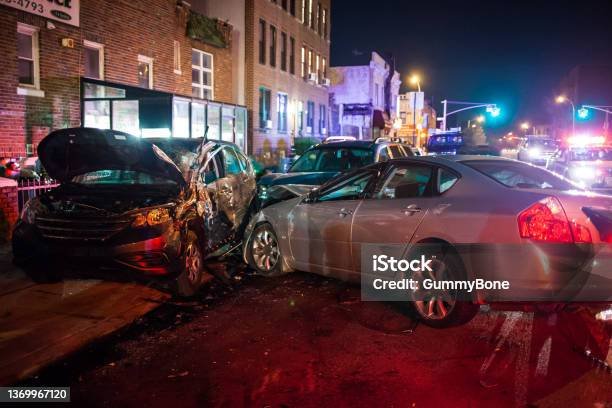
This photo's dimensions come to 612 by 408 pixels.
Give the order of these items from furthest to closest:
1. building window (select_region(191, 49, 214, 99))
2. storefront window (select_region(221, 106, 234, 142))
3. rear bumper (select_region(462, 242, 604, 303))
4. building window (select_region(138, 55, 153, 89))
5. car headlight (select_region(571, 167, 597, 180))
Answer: building window (select_region(191, 49, 214, 99)) → storefront window (select_region(221, 106, 234, 142)) → building window (select_region(138, 55, 153, 89)) → car headlight (select_region(571, 167, 597, 180)) → rear bumper (select_region(462, 242, 604, 303))

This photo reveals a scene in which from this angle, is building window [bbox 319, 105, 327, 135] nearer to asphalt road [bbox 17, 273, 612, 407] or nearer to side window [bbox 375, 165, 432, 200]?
side window [bbox 375, 165, 432, 200]

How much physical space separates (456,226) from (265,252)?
3.18 m

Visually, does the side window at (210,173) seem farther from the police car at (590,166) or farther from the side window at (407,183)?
the police car at (590,166)

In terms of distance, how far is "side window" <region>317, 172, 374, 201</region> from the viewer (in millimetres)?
6719

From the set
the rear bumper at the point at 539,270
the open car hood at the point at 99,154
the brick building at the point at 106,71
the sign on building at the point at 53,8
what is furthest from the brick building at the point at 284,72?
the rear bumper at the point at 539,270

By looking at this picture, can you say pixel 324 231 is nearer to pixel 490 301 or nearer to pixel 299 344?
pixel 299 344

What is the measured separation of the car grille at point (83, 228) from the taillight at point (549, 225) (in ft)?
13.0

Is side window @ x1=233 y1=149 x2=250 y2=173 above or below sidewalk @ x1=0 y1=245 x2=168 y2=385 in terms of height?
above

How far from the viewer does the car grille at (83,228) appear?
612 centimetres

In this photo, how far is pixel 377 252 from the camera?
609cm

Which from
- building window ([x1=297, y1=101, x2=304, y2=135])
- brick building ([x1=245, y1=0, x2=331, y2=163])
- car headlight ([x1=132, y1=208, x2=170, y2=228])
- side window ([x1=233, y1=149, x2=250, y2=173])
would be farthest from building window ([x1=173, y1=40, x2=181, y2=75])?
car headlight ([x1=132, y1=208, x2=170, y2=228])

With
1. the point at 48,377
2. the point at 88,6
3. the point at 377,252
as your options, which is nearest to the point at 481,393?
the point at 377,252

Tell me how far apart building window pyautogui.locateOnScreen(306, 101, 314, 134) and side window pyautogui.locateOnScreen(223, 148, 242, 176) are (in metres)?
26.9

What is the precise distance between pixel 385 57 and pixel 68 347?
54044mm
